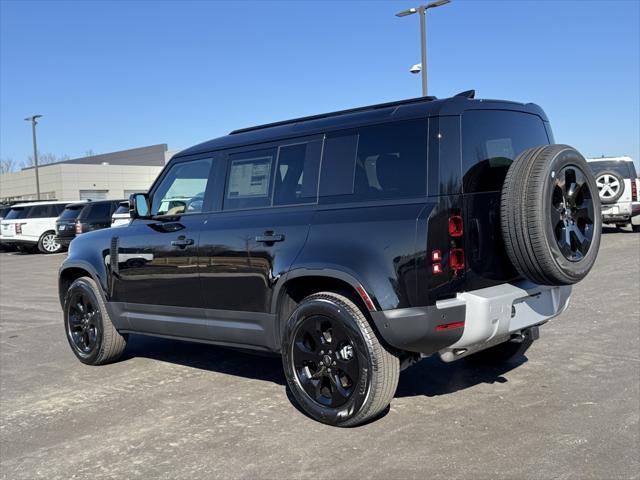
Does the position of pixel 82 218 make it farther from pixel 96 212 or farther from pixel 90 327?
pixel 90 327

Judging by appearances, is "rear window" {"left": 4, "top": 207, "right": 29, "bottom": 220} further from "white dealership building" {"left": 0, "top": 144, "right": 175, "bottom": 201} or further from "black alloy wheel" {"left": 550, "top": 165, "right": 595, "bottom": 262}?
"white dealership building" {"left": 0, "top": 144, "right": 175, "bottom": 201}

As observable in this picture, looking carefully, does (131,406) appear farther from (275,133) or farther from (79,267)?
(275,133)

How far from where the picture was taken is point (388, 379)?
3.89 metres

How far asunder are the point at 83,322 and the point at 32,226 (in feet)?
57.4

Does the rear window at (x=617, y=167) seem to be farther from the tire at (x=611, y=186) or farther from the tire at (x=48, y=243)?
the tire at (x=48, y=243)

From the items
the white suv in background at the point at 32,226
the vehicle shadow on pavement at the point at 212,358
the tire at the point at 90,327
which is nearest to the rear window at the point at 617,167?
the vehicle shadow on pavement at the point at 212,358

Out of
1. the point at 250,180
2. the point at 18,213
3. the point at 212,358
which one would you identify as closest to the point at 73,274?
the point at 212,358

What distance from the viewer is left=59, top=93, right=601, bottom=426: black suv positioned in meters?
3.71

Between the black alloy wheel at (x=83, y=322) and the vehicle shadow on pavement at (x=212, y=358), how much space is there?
417 millimetres

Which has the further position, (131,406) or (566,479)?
(131,406)

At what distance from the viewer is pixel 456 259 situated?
12.1 ft

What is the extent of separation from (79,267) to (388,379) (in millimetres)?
3580

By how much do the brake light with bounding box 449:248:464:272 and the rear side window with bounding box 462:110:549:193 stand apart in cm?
39

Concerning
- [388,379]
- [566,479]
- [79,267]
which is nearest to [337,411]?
[388,379]
